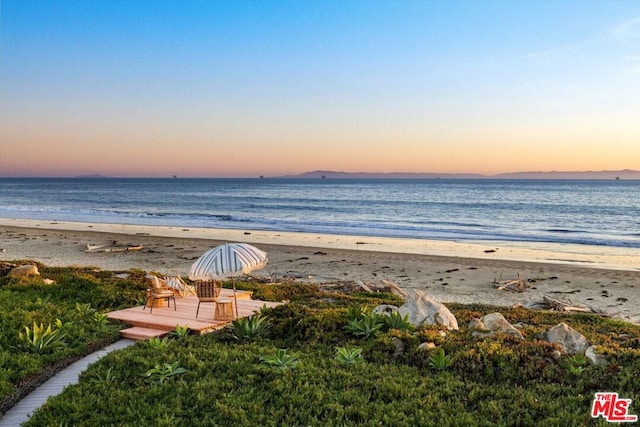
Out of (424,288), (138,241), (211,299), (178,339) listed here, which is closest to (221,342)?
(178,339)

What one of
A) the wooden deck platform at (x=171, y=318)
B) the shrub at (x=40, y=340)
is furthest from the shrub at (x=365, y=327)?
the shrub at (x=40, y=340)

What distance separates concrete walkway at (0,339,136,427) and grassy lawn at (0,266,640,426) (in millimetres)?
301

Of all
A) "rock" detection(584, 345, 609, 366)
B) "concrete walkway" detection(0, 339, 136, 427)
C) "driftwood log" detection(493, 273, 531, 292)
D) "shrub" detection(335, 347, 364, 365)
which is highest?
"rock" detection(584, 345, 609, 366)

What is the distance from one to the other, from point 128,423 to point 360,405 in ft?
9.57

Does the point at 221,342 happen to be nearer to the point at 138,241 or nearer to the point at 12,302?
the point at 12,302

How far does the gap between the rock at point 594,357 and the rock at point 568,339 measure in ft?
0.77

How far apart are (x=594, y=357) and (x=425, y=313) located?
331 cm

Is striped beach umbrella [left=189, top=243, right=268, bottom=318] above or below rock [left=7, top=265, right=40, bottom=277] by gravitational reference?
above

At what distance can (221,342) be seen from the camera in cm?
956

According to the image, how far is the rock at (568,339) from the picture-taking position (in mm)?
8602

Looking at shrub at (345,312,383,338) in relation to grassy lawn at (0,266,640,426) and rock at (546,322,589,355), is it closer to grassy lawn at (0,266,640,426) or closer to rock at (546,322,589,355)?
grassy lawn at (0,266,640,426)

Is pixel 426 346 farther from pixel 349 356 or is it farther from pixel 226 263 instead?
pixel 226 263

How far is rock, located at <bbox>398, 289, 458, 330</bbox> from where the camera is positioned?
1027 cm

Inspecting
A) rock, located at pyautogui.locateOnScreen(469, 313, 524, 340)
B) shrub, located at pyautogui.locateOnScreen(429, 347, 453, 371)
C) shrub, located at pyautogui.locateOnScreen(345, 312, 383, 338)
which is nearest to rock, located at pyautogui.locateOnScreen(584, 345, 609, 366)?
rock, located at pyautogui.locateOnScreen(469, 313, 524, 340)
